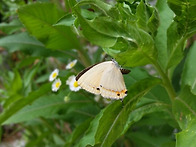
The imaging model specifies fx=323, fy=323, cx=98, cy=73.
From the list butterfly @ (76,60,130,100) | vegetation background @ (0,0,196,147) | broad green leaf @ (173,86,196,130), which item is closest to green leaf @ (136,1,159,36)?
vegetation background @ (0,0,196,147)

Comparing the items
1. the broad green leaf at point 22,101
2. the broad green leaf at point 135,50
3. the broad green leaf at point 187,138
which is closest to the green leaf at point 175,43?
the broad green leaf at point 135,50

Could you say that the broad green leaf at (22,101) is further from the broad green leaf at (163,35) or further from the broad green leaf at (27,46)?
the broad green leaf at (163,35)

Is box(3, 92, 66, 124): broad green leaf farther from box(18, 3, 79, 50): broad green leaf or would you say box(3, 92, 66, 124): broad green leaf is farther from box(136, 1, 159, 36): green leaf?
box(136, 1, 159, 36): green leaf

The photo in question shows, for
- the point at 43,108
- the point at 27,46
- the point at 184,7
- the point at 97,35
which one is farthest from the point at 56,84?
the point at 184,7

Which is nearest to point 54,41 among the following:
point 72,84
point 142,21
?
point 72,84

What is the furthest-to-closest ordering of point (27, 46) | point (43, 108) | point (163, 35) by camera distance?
point (27, 46)
point (43, 108)
point (163, 35)

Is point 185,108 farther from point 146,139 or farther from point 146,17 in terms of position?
point 146,139

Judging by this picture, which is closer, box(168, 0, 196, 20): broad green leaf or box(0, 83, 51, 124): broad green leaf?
box(168, 0, 196, 20): broad green leaf
